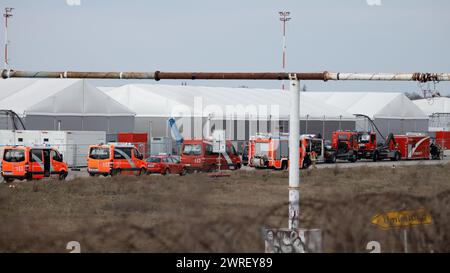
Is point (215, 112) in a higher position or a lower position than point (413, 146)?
higher

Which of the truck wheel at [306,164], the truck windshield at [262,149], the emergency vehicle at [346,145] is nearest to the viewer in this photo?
the truck windshield at [262,149]

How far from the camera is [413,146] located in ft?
234

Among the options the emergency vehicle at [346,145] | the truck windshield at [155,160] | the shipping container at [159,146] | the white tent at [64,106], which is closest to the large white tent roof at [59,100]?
the white tent at [64,106]

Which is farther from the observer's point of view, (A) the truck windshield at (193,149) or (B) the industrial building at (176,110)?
(B) the industrial building at (176,110)

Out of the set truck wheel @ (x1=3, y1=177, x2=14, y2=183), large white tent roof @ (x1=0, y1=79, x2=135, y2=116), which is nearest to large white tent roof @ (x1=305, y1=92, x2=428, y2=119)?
large white tent roof @ (x1=0, y1=79, x2=135, y2=116)

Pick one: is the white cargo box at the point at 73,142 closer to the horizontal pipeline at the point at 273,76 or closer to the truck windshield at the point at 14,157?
the truck windshield at the point at 14,157

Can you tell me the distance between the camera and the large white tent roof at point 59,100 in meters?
58.7

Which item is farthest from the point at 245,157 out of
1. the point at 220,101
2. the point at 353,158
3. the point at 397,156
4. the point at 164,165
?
the point at 164,165

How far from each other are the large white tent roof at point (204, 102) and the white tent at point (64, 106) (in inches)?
227

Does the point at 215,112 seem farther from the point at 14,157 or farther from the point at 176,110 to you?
the point at 14,157

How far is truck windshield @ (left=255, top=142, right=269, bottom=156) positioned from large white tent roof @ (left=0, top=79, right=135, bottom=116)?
1363cm

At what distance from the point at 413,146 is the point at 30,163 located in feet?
135
